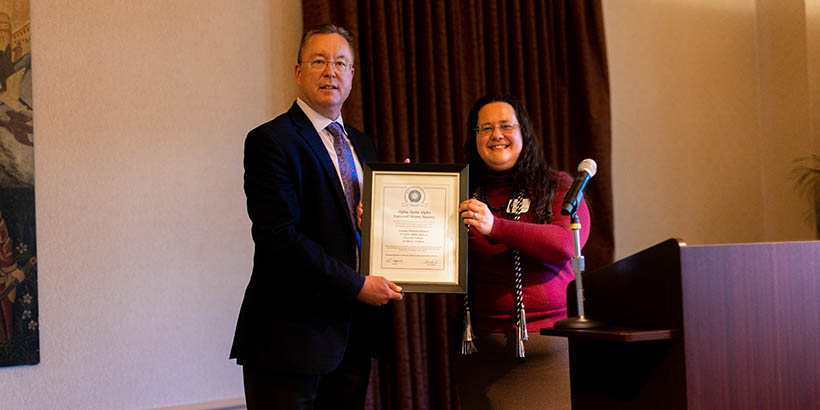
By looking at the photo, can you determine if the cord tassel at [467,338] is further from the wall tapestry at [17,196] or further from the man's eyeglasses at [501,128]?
the wall tapestry at [17,196]

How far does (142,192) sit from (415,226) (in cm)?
140

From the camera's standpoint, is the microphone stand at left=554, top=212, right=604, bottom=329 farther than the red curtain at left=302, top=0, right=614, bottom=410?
No

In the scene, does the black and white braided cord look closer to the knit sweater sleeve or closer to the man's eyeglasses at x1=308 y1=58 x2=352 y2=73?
the knit sweater sleeve

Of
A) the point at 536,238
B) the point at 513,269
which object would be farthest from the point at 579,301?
the point at 513,269

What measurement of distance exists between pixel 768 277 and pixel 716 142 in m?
3.43

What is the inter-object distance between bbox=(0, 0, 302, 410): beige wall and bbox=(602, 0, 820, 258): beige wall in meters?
2.11

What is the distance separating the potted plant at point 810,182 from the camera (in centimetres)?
418

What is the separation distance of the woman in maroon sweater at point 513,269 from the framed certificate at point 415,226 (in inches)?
3.2

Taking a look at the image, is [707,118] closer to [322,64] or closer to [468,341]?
[468,341]

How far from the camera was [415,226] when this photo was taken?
93.6 inches

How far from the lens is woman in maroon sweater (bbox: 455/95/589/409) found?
2.33 meters

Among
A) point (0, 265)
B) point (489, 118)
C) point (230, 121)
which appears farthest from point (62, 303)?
point (489, 118)

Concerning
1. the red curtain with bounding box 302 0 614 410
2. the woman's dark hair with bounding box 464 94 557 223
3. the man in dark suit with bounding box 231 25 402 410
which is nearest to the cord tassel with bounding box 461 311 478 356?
the man in dark suit with bounding box 231 25 402 410

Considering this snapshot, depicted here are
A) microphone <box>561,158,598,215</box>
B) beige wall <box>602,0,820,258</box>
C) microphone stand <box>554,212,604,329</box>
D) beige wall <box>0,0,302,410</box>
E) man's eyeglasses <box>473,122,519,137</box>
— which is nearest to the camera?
microphone stand <box>554,212,604,329</box>
